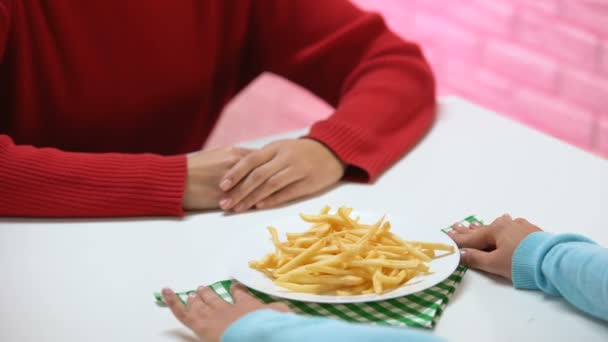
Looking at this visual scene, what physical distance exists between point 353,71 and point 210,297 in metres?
0.78

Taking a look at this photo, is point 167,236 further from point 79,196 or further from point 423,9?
point 423,9

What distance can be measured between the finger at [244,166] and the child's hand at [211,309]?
0.28m

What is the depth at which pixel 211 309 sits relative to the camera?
843mm

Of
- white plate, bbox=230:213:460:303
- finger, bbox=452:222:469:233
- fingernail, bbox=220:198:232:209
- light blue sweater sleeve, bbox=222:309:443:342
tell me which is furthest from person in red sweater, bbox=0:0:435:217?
light blue sweater sleeve, bbox=222:309:443:342

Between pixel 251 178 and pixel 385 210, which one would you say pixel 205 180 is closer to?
pixel 251 178

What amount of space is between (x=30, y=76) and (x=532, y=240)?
89 centimetres

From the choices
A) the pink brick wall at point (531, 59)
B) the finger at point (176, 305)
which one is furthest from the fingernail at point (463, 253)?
the pink brick wall at point (531, 59)

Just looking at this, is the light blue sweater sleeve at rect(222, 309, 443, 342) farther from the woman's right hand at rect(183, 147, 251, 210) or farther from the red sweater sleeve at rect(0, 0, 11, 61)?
the red sweater sleeve at rect(0, 0, 11, 61)

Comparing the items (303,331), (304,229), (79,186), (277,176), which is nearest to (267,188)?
(277,176)

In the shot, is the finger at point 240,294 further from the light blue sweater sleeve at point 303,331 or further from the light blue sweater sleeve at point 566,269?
the light blue sweater sleeve at point 566,269

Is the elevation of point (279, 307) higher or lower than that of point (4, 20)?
lower

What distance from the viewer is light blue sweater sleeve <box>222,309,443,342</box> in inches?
27.7

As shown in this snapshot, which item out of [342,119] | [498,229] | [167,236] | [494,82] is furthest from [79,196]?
[494,82]

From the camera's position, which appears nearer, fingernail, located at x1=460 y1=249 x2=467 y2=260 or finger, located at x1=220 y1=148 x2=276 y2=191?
fingernail, located at x1=460 y1=249 x2=467 y2=260
